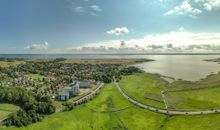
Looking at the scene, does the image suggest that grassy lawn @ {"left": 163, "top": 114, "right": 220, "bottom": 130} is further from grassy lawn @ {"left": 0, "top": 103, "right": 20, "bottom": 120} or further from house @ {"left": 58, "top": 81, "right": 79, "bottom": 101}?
grassy lawn @ {"left": 0, "top": 103, "right": 20, "bottom": 120}

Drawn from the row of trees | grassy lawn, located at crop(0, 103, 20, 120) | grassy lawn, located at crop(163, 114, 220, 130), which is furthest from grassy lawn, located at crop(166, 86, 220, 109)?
grassy lawn, located at crop(0, 103, 20, 120)

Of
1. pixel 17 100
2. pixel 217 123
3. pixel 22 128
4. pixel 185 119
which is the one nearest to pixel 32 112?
pixel 22 128

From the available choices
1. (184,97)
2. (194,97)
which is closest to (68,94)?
(184,97)

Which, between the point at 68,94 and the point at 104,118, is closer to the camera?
the point at 104,118

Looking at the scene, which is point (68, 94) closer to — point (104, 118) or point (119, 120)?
Result: point (104, 118)

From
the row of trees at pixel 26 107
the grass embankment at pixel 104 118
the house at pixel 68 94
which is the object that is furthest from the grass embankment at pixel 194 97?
the row of trees at pixel 26 107

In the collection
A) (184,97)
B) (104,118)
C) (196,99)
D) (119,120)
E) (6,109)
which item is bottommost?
(119,120)
